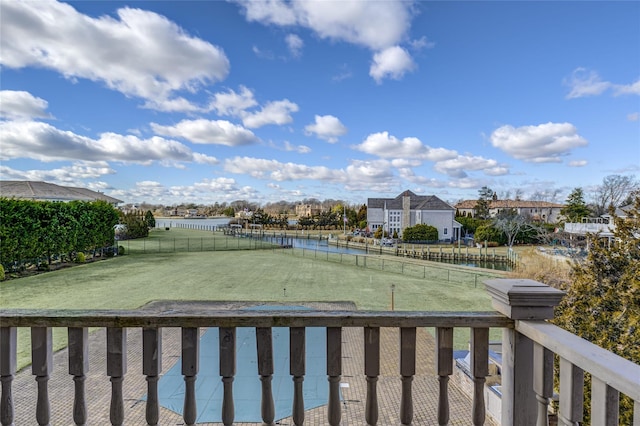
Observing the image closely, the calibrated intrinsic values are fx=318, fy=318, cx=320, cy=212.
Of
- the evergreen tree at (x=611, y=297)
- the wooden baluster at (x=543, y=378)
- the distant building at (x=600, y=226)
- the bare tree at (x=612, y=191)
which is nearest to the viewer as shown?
the wooden baluster at (x=543, y=378)

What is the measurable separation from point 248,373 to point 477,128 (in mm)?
22783

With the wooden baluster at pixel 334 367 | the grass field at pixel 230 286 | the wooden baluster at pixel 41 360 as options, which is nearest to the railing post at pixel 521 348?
the wooden baluster at pixel 334 367

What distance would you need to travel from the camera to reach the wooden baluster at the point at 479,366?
Result: 4.89ft

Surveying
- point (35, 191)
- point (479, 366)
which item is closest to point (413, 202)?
point (35, 191)

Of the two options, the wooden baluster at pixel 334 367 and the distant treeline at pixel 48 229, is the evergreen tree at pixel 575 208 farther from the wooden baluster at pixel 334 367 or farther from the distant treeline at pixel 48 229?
the distant treeline at pixel 48 229

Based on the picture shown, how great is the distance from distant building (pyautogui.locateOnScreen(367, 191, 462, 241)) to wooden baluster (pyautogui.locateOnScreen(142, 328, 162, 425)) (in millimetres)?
42228

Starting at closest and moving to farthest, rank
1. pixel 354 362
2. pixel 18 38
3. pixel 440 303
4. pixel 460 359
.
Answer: pixel 18 38, pixel 460 359, pixel 354 362, pixel 440 303

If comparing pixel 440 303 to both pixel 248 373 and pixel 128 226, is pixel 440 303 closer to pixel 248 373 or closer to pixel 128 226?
pixel 248 373

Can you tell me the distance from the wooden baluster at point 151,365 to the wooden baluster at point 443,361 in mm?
1310

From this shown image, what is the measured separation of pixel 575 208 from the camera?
3662 cm

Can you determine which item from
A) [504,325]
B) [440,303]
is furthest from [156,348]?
[440,303]

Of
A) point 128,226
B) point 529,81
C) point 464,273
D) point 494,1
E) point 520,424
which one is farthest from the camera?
point 128,226

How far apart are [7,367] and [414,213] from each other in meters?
44.8

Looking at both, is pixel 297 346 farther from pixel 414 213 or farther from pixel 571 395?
pixel 414 213
